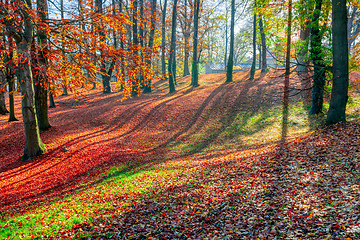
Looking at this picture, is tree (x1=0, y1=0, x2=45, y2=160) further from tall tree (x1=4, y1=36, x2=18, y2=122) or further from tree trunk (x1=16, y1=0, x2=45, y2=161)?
tall tree (x1=4, y1=36, x2=18, y2=122)

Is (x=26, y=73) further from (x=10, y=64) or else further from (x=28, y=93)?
(x=28, y=93)

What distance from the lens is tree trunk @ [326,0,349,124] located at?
27.6 feet

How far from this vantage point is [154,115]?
691 inches

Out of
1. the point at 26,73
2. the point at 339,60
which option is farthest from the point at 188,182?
the point at 26,73

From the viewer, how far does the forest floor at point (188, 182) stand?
14.9 feet

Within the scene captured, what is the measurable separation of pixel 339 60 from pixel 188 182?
7.38 m

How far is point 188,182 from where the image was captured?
696 cm

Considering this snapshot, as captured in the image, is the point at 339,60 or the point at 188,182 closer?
the point at 188,182

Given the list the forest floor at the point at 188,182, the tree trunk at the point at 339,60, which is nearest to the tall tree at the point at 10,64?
the forest floor at the point at 188,182

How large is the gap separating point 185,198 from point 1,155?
461 inches

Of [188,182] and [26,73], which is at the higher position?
[26,73]

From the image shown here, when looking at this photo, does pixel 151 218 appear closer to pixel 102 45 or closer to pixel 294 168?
pixel 294 168

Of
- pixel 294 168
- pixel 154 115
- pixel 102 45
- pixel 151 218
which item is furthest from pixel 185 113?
pixel 151 218

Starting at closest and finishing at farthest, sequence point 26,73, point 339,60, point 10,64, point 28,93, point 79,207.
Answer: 1. point 79,207
2. point 339,60
3. point 10,64
4. point 26,73
5. point 28,93
